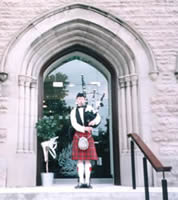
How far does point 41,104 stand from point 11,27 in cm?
165

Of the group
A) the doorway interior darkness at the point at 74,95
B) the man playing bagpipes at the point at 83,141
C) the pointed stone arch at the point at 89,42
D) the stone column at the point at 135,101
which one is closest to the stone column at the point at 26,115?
the pointed stone arch at the point at 89,42

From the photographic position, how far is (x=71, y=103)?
6281 mm

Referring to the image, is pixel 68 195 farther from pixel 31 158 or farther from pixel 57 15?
pixel 57 15

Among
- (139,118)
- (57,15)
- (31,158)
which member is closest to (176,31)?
(139,118)

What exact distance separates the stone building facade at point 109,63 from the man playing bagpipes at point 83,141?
0.92 m

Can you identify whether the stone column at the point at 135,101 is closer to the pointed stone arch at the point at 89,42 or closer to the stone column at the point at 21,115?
the pointed stone arch at the point at 89,42

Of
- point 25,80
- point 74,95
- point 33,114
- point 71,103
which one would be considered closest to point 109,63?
point 74,95

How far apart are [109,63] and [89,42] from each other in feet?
2.05

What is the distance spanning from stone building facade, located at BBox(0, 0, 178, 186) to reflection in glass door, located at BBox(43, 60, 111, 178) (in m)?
0.39

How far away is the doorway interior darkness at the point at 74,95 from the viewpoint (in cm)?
588

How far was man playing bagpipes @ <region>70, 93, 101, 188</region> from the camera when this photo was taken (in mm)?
4680

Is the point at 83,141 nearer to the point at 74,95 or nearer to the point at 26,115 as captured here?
the point at 26,115

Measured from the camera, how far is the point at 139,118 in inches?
211

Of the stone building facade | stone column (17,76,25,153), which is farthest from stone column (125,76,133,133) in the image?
stone column (17,76,25,153)
